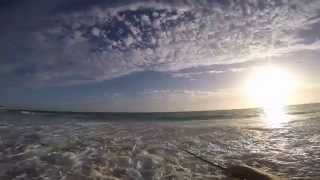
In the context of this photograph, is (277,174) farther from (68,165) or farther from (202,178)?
(68,165)

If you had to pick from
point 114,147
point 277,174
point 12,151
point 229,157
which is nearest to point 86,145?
point 114,147

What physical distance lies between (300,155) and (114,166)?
5925 mm

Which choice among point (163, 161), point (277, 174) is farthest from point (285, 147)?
point (163, 161)

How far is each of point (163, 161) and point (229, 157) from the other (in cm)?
228

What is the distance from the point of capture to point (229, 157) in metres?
10.1

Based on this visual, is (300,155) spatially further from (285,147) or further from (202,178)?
(202,178)

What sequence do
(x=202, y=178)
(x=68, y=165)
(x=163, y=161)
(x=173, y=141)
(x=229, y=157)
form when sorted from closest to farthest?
(x=202, y=178)
(x=68, y=165)
(x=163, y=161)
(x=229, y=157)
(x=173, y=141)

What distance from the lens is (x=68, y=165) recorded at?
847cm

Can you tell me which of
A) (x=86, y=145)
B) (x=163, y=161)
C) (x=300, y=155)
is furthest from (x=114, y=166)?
(x=300, y=155)

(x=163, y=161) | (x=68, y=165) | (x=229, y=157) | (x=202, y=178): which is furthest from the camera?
(x=229, y=157)

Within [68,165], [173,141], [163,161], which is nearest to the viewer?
[68,165]

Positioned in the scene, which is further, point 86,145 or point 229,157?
point 86,145

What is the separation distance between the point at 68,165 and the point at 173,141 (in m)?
5.47

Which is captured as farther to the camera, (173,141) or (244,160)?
(173,141)
